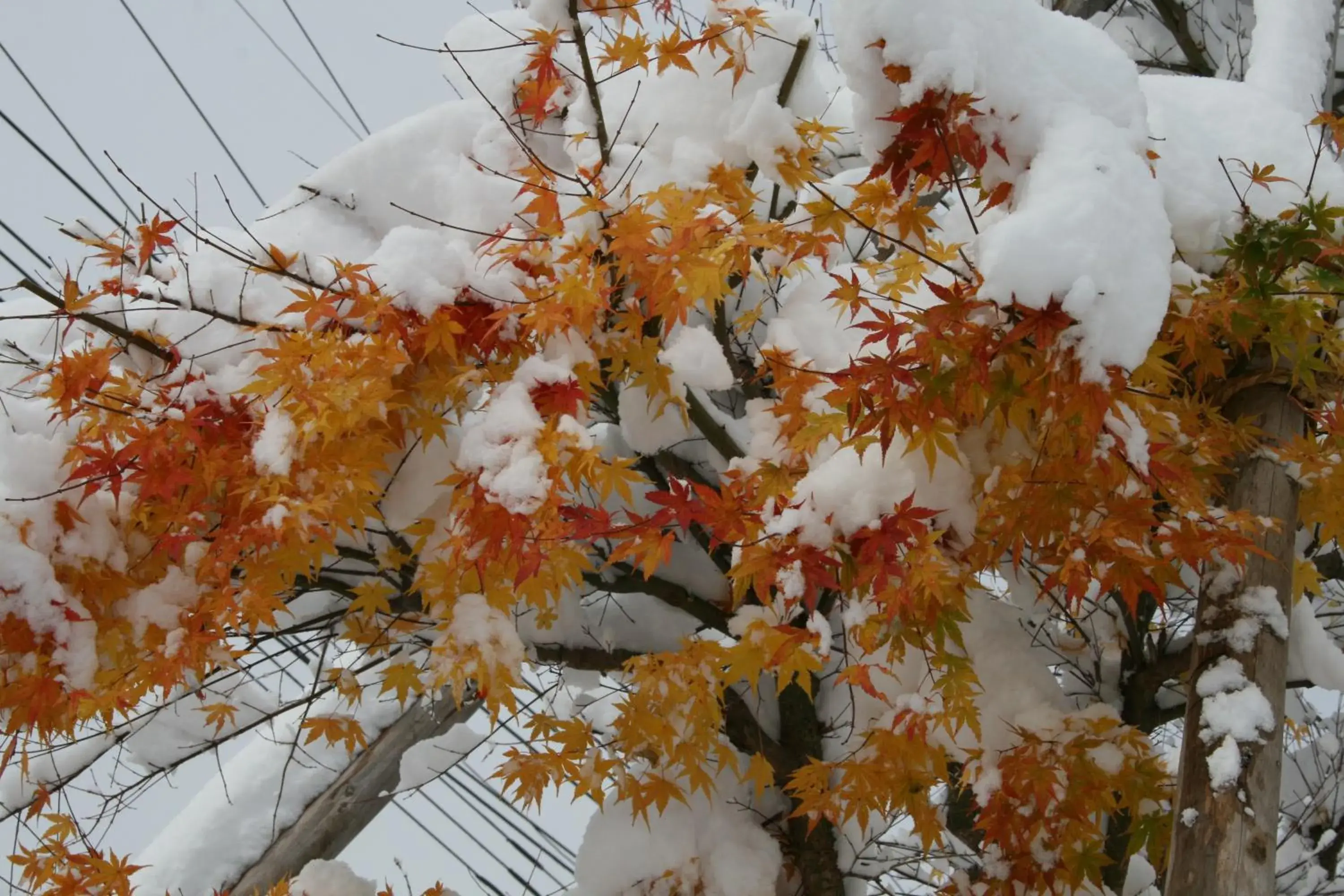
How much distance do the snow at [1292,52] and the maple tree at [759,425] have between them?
0.02m

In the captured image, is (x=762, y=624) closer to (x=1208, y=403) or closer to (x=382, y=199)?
(x=1208, y=403)

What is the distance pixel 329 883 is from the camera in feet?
11.5

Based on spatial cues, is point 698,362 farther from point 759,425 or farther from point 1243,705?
point 1243,705

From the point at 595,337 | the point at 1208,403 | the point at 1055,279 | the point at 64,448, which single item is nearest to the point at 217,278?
the point at 64,448

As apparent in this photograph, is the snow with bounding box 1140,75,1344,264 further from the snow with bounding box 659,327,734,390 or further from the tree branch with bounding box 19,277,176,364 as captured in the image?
the tree branch with bounding box 19,277,176,364

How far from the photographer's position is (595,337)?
8.21ft

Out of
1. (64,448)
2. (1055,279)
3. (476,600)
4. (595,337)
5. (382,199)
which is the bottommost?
(476,600)

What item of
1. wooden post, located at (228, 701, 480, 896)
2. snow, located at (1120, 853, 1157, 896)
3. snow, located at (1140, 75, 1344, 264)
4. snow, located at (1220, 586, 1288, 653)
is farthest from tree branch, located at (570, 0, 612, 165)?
snow, located at (1120, 853, 1157, 896)

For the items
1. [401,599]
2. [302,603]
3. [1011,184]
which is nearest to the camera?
[1011,184]

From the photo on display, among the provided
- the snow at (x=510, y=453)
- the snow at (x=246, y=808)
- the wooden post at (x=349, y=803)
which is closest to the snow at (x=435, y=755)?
the wooden post at (x=349, y=803)

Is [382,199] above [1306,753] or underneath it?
above

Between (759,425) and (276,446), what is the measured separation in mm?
1351

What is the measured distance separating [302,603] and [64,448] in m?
1.31

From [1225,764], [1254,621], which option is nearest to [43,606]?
[1225,764]
